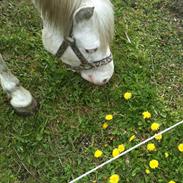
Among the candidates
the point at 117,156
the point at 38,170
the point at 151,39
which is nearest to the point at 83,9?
the point at 117,156

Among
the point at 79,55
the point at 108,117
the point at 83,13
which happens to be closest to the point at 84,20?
the point at 83,13

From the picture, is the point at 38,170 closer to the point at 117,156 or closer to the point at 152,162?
the point at 117,156

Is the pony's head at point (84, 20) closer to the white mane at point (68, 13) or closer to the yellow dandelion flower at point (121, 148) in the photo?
the white mane at point (68, 13)

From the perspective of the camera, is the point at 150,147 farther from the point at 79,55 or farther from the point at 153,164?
the point at 79,55

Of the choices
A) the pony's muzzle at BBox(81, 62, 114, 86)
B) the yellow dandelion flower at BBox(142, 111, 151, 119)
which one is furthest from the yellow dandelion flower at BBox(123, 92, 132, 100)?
the pony's muzzle at BBox(81, 62, 114, 86)

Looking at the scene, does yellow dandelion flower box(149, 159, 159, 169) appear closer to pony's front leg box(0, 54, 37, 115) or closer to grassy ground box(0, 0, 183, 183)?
grassy ground box(0, 0, 183, 183)

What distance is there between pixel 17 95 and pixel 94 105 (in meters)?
0.46

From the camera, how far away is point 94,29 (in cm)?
207

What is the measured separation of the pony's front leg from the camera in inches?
105

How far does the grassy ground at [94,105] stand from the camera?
255 centimetres

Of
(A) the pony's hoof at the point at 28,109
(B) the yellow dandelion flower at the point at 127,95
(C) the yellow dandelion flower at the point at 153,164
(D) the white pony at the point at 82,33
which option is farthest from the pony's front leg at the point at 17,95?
(C) the yellow dandelion flower at the point at 153,164

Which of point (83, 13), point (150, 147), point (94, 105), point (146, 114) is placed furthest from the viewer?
point (94, 105)

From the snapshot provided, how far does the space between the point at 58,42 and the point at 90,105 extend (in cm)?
64

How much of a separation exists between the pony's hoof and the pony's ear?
846 millimetres
